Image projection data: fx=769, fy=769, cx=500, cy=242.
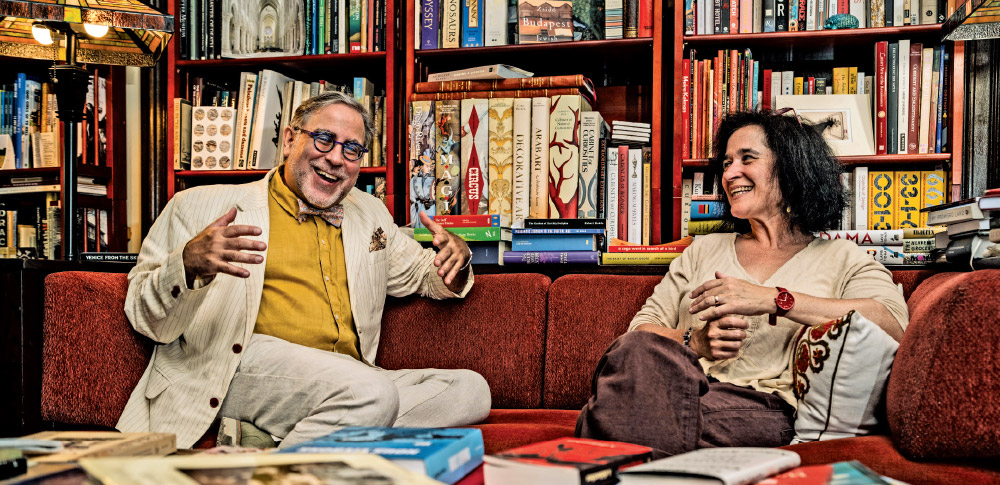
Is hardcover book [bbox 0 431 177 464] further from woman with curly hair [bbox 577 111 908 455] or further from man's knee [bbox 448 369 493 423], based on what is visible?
man's knee [bbox 448 369 493 423]

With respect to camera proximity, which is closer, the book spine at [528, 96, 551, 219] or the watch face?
the watch face

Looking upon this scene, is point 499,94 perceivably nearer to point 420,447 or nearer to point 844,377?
point 844,377

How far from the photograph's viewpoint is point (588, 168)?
2.54 meters

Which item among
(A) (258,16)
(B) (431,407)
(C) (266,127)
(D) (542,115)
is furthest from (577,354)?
(A) (258,16)

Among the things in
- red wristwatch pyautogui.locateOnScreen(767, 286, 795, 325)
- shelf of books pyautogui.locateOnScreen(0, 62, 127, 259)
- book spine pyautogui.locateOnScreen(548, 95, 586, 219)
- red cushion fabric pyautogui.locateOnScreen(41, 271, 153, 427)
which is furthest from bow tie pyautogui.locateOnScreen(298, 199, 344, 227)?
shelf of books pyautogui.locateOnScreen(0, 62, 127, 259)

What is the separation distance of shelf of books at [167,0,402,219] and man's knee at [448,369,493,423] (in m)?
0.92

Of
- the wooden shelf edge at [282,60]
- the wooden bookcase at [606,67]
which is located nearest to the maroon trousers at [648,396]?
the wooden bookcase at [606,67]

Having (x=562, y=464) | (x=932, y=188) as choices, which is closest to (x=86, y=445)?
(x=562, y=464)

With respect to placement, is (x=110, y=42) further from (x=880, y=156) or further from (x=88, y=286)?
(x=880, y=156)

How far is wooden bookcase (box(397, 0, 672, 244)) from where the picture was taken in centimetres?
257

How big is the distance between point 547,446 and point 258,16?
224 centimetres

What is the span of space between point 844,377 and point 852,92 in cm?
145

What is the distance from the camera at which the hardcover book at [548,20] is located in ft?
8.59

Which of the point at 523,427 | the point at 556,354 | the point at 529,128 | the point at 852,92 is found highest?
the point at 852,92
